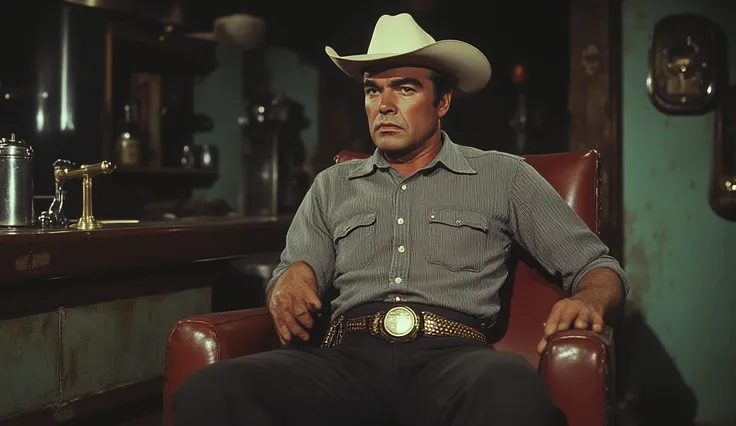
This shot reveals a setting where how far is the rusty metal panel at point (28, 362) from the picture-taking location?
7.43 feet

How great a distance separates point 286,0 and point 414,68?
11.6 feet

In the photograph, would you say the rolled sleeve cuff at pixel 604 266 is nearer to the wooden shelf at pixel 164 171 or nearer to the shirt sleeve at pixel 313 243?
the shirt sleeve at pixel 313 243

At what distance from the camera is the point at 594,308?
1.76 meters

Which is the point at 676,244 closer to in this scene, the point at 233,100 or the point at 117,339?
the point at 117,339

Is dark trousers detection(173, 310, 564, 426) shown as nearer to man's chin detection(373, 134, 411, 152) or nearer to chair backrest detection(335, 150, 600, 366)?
chair backrest detection(335, 150, 600, 366)

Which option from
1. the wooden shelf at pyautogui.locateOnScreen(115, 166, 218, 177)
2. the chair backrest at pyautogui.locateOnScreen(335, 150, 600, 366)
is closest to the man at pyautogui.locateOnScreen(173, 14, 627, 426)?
the chair backrest at pyautogui.locateOnScreen(335, 150, 600, 366)

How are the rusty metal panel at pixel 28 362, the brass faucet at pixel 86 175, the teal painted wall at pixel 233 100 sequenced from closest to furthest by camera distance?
the rusty metal panel at pixel 28 362, the brass faucet at pixel 86 175, the teal painted wall at pixel 233 100

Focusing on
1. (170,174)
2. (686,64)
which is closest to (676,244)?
(686,64)

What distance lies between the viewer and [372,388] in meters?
1.85

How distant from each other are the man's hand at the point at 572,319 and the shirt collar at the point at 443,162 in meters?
0.56

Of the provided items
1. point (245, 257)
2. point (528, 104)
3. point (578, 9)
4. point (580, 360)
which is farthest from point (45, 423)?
point (528, 104)

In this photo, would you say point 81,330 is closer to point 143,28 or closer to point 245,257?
point 245,257

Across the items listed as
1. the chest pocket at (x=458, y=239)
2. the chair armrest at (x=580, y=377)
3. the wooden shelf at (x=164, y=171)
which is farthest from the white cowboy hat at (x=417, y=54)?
the wooden shelf at (x=164, y=171)

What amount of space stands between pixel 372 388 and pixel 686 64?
6.46ft
